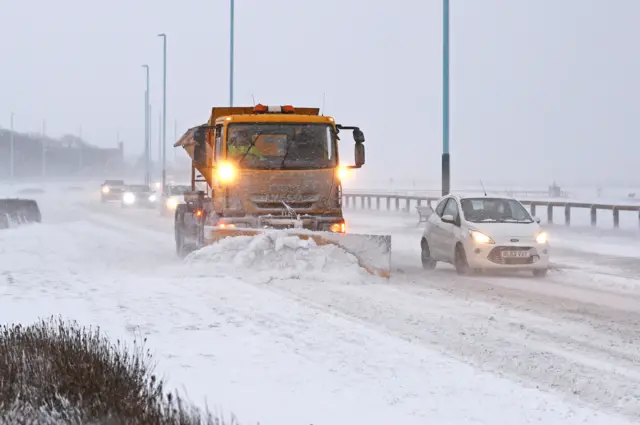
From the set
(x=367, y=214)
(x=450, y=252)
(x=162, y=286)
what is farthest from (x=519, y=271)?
(x=367, y=214)

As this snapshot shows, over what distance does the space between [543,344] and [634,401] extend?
2200mm

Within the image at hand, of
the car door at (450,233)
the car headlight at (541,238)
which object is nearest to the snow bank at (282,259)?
the car door at (450,233)

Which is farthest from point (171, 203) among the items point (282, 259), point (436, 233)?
point (282, 259)

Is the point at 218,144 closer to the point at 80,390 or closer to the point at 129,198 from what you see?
the point at 80,390

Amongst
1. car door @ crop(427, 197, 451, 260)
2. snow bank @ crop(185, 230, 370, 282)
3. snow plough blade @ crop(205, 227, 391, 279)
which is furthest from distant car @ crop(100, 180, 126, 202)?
snow plough blade @ crop(205, 227, 391, 279)

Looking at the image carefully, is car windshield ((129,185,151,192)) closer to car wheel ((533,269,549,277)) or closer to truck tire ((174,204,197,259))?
truck tire ((174,204,197,259))

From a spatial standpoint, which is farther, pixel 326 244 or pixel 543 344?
pixel 326 244

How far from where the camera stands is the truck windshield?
15570mm

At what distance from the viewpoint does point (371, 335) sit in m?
8.77

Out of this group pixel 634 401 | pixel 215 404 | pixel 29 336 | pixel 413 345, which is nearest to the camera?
pixel 215 404

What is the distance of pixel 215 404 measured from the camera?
19.1 feet

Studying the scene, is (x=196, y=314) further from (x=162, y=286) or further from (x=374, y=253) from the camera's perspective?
(x=374, y=253)

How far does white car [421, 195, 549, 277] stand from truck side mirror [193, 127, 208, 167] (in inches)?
184

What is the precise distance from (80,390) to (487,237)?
10.8 meters
